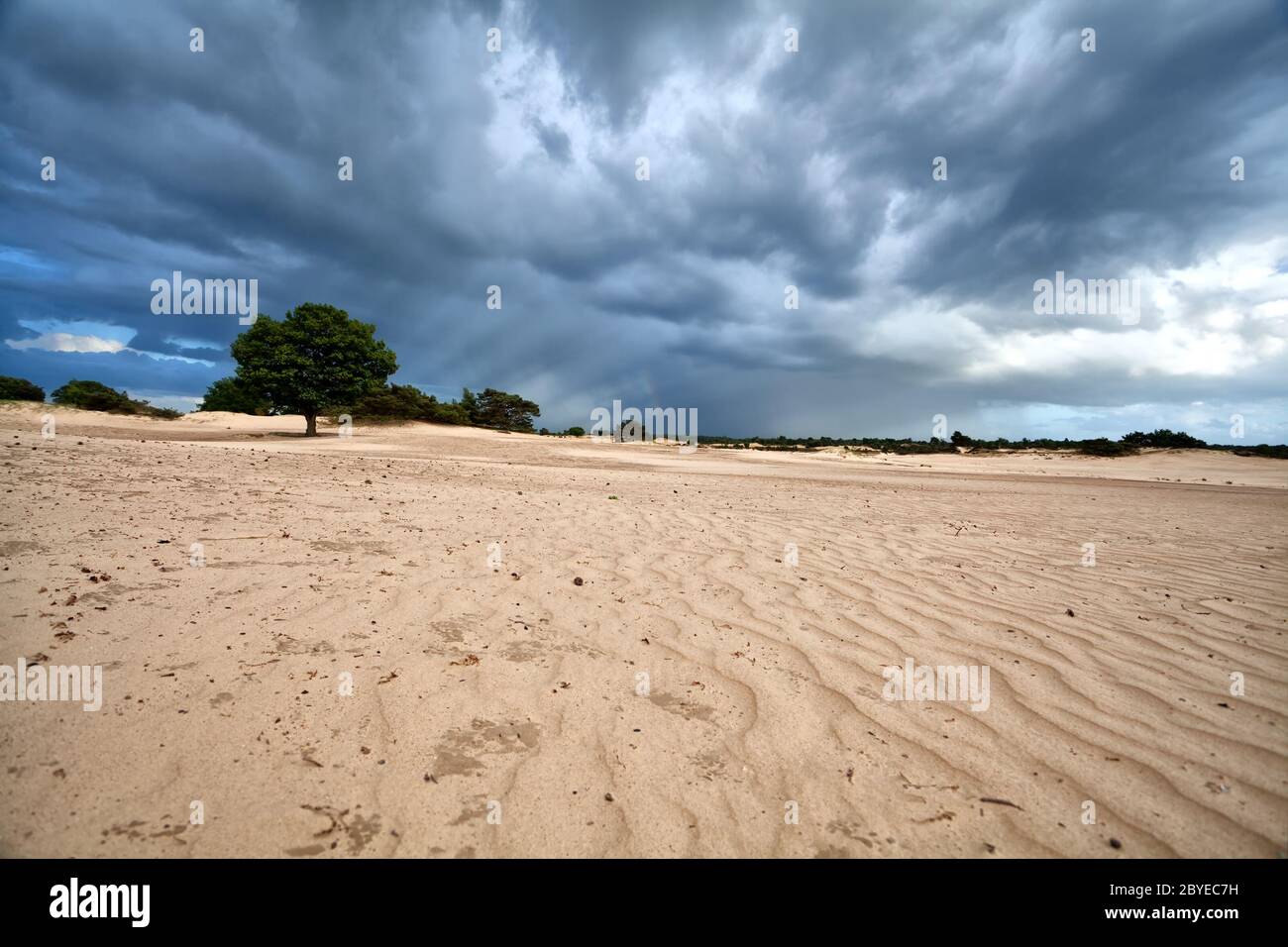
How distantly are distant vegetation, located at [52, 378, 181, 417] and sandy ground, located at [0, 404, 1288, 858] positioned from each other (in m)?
33.8

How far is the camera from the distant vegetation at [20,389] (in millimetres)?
31219

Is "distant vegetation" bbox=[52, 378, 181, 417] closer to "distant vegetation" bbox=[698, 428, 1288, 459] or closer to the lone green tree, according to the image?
the lone green tree

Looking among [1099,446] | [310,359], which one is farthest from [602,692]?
[1099,446]

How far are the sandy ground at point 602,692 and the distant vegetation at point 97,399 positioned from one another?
3383cm

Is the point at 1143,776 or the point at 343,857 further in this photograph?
the point at 1143,776

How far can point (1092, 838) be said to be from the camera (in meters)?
2.17

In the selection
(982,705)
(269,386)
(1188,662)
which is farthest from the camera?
(269,386)

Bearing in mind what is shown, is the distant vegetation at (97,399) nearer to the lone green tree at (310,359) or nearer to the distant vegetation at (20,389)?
the distant vegetation at (20,389)

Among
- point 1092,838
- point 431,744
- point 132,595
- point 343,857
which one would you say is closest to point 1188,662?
point 1092,838

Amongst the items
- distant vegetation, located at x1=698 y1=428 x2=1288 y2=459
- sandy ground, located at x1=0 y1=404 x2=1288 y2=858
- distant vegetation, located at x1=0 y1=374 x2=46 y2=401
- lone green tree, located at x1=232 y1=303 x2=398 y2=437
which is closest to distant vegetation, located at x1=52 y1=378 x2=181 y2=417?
distant vegetation, located at x1=0 y1=374 x2=46 y2=401

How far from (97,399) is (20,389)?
5.79 meters
